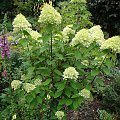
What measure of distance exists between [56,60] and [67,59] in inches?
4.0

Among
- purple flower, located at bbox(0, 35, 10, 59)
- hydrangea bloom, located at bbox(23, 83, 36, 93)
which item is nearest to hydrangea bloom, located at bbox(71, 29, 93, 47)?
hydrangea bloom, located at bbox(23, 83, 36, 93)

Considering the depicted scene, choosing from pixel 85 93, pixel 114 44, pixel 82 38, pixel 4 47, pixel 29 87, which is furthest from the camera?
pixel 4 47

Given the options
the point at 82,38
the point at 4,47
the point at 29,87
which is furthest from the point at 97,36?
the point at 4,47

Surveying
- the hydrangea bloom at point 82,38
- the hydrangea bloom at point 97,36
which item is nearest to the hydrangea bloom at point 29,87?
the hydrangea bloom at point 82,38

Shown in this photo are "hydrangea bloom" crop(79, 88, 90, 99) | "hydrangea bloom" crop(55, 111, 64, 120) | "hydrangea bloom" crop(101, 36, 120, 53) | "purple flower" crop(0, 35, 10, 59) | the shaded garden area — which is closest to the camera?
"hydrangea bloom" crop(101, 36, 120, 53)

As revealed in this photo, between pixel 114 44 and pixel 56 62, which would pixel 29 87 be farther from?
pixel 114 44

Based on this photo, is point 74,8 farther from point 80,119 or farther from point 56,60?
point 80,119

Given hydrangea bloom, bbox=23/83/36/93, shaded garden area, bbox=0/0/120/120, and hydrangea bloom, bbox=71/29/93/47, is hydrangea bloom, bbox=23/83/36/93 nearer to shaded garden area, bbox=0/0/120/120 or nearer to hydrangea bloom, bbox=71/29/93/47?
shaded garden area, bbox=0/0/120/120

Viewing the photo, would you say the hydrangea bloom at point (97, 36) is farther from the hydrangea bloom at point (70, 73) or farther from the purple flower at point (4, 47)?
the purple flower at point (4, 47)

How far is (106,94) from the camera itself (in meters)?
4.60

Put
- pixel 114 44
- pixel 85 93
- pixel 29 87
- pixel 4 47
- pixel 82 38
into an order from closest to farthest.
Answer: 1. pixel 114 44
2. pixel 82 38
3. pixel 85 93
4. pixel 29 87
5. pixel 4 47

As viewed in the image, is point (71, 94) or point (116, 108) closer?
point (71, 94)

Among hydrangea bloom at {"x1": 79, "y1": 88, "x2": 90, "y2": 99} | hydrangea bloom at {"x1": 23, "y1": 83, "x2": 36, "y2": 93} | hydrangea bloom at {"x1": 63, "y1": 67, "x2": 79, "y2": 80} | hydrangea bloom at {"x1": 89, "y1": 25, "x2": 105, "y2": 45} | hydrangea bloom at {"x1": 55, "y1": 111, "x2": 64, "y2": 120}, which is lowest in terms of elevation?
hydrangea bloom at {"x1": 55, "y1": 111, "x2": 64, "y2": 120}

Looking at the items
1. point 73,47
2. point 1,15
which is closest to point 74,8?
point 73,47
